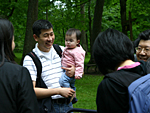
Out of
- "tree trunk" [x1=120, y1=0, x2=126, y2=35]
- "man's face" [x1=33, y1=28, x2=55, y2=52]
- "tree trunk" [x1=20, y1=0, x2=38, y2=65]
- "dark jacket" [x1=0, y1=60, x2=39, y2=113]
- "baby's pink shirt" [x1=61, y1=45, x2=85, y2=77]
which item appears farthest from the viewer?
"tree trunk" [x1=120, y1=0, x2=126, y2=35]

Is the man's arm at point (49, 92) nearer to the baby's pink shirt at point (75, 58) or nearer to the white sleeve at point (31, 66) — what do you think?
the white sleeve at point (31, 66)

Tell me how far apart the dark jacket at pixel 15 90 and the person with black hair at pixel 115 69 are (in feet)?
1.91

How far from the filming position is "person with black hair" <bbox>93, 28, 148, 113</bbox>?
1.62 m

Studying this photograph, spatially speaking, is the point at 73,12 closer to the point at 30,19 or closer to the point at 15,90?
the point at 30,19

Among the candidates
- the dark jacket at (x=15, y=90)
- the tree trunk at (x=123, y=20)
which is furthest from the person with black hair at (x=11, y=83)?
the tree trunk at (x=123, y=20)

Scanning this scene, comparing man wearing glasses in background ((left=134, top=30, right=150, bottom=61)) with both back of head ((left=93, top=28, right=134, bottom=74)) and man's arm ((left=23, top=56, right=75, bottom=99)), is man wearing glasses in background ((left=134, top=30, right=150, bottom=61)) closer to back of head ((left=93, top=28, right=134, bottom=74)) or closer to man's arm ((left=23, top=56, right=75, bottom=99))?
man's arm ((left=23, top=56, right=75, bottom=99))

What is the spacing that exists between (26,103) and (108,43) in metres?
0.84

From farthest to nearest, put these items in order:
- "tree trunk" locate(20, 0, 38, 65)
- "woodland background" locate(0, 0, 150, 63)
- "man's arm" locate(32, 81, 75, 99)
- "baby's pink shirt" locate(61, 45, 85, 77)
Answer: "woodland background" locate(0, 0, 150, 63), "tree trunk" locate(20, 0, 38, 65), "baby's pink shirt" locate(61, 45, 85, 77), "man's arm" locate(32, 81, 75, 99)

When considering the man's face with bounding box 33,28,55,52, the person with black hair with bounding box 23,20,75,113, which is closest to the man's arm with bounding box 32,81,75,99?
the person with black hair with bounding box 23,20,75,113

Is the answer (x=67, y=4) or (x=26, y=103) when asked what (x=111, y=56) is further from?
(x=67, y=4)

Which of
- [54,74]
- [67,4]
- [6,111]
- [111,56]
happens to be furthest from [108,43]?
[67,4]

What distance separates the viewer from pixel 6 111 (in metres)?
1.78

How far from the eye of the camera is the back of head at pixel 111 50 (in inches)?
70.3

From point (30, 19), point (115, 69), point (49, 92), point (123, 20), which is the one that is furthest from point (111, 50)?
point (123, 20)
